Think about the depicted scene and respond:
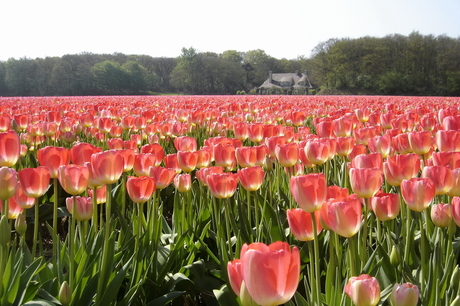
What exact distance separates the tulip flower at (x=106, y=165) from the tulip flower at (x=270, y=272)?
704 mm

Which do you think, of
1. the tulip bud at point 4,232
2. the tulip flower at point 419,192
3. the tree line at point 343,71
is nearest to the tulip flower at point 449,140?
the tulip flower at point 419,192

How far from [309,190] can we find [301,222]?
0.14 meters

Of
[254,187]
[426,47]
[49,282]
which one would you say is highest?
[426,47]

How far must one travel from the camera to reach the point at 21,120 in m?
3.80

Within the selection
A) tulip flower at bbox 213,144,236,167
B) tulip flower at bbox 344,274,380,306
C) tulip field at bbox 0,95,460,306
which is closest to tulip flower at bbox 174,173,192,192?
tulip field at bbox 0,95,460,306

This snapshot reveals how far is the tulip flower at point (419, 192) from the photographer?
3.85ft

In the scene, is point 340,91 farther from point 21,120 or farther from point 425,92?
point 21,120

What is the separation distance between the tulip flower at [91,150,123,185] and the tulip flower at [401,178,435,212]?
2.77 feet

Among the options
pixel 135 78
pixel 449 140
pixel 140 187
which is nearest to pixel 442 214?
pixel 449 140

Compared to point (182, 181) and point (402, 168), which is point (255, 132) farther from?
point (402, 168)

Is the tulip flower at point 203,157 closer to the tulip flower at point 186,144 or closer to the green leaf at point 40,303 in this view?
the tulip flower at point 186,144

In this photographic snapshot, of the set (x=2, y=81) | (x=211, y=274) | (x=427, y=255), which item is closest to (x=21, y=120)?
(x=211, y=274)

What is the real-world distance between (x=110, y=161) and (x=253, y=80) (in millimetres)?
89833

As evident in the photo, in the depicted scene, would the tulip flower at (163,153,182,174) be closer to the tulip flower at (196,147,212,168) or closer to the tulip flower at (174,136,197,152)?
the tulip flower at (196,147,212,168)
